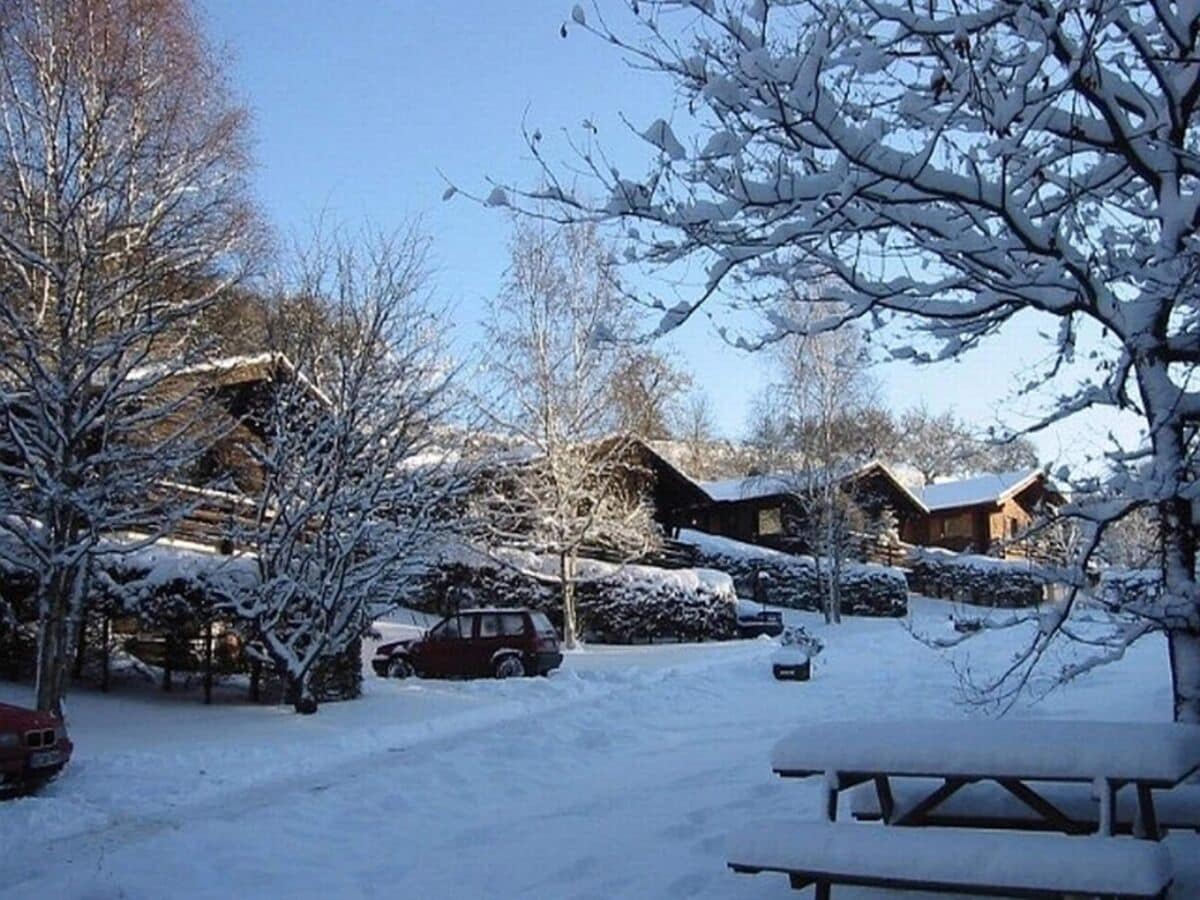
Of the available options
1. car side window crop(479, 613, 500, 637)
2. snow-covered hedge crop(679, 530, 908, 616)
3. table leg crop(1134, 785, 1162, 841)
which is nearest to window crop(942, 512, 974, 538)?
snow-covered hedge crop(679, 530, 908, 616)

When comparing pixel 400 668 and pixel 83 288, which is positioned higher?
pixel 83 288

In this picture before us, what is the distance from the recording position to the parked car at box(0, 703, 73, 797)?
930 cm

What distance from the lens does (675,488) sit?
124ft

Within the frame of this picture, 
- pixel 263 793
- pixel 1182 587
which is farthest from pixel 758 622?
pixel 1182 587

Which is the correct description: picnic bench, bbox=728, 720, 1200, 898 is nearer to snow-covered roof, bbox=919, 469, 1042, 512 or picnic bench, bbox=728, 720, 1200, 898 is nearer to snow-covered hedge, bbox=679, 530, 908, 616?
snow-covered hedge, bbox=679, 530, 908, 616

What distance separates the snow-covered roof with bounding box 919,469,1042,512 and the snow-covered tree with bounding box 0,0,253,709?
44.8m

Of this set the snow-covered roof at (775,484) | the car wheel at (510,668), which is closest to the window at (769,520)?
the snow-covered roof at (775,484)

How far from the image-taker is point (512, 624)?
21.9 metres

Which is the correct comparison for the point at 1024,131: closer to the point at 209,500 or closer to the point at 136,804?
the point at 136,804

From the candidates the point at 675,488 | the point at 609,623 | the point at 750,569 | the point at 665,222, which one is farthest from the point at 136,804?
the point at 750,569

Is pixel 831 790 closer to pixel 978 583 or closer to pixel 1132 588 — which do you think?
pixel 1132 588

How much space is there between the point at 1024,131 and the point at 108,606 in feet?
49.9

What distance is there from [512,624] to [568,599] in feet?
24.4

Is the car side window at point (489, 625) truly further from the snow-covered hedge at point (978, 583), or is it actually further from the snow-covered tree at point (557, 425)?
the snow-covered hedge at point (978, 583)
